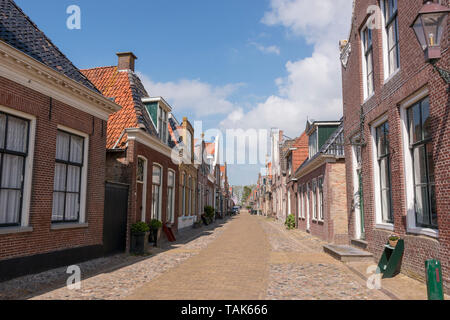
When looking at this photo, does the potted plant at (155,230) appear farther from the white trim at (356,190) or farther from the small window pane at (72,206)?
the white trim at (356,190)

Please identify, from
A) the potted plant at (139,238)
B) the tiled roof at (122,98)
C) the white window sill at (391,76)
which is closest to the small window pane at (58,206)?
the potted plant at (139,238)

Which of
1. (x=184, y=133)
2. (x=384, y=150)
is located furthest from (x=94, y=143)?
(x=184, y=133)

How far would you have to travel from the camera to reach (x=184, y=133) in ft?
68.3

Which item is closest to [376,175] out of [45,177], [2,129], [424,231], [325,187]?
[424,231]

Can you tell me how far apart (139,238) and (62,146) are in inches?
168

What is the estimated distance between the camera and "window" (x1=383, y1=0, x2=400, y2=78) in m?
8.64

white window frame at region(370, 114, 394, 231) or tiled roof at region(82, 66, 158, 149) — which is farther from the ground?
tiled roof at region(82, 66, 158, 149)

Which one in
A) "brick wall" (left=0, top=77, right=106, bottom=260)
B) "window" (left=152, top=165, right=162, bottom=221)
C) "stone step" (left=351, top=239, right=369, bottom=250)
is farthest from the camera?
"window" (left=152, top=165, right=162, bottom=221)

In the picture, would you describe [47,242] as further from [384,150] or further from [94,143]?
[384,150]

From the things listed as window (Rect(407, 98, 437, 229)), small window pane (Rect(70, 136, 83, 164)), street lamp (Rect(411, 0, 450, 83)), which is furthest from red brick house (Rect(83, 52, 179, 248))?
street lamp (Rect(411, 0, 450, 83))

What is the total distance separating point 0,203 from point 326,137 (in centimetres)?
1529

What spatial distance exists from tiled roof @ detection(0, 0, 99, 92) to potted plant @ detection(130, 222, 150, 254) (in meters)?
5.15

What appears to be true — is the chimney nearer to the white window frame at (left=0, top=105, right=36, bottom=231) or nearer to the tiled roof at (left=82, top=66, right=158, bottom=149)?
the tiled roof at (left=82, top=66, right=158, bottom=149)

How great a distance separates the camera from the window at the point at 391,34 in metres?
8.64
